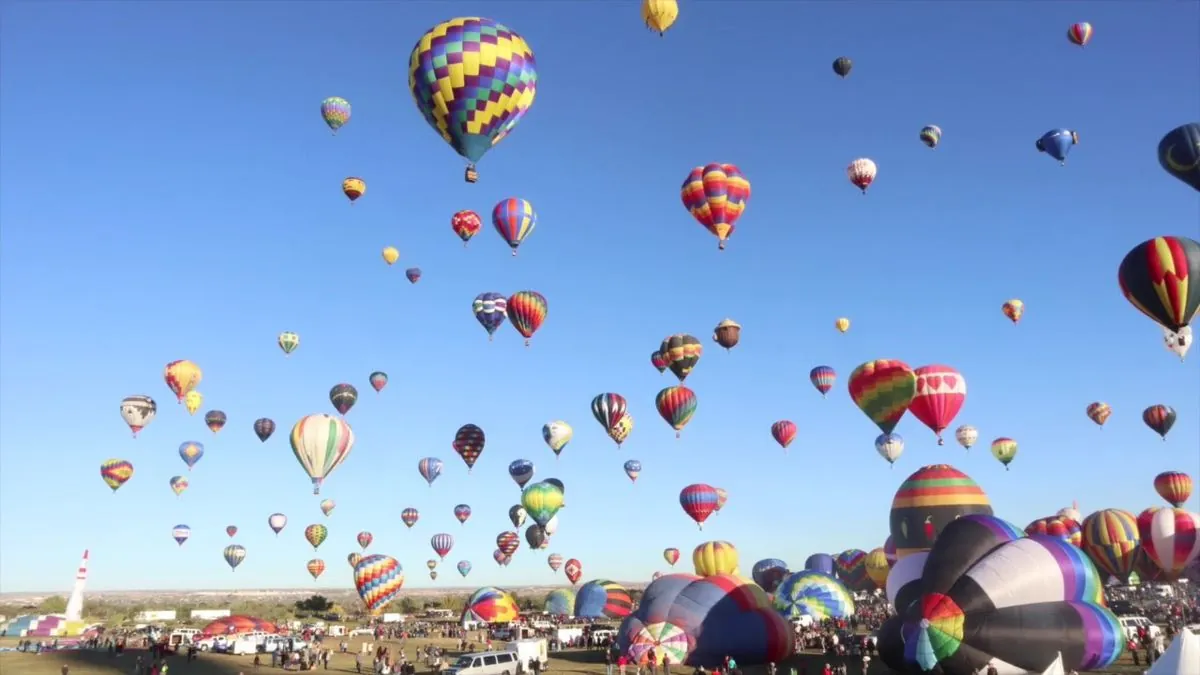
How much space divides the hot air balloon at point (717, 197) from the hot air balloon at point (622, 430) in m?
14.8

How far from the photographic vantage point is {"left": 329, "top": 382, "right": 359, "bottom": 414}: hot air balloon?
48.1 meters

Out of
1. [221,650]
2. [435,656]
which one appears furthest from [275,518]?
[435,656]

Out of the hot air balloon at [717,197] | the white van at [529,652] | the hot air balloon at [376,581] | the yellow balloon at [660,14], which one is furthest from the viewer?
the hot air balloon at [376,581]

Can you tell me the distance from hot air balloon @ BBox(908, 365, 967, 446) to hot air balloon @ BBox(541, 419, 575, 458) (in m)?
22.4

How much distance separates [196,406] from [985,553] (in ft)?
147

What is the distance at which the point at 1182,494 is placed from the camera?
4650 centimetres

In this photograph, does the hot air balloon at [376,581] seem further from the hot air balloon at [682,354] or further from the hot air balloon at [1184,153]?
the hot air balloon at [1184,153]

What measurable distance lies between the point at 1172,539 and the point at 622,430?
1088 inches

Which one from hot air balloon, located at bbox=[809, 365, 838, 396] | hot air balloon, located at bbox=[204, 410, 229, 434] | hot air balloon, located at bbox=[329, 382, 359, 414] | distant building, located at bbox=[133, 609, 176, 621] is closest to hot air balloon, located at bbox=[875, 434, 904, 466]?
hot air balloon, located at bbox=[809, 365, 838, 396]

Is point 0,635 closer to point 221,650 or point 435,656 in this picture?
point 221,650

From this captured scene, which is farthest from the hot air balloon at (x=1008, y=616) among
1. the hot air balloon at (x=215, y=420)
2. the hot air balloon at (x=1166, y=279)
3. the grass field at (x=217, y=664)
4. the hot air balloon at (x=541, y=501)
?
the hot air balloon at (x=215, y=420)

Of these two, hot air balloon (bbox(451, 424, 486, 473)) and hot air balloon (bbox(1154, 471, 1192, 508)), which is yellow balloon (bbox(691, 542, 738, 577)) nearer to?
hot air balloon (bbox(451, 424, 486, 473))

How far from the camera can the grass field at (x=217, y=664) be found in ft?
83.3

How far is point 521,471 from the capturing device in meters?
53.4
